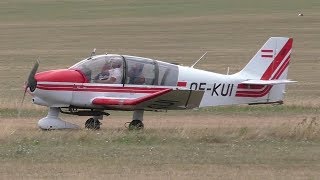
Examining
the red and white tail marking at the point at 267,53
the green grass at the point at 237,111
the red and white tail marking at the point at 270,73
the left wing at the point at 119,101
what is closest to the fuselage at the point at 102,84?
the left wing at the point at 119,101

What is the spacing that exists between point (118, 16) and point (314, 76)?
44.4 metres

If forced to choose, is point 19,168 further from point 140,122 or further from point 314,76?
point 314,76

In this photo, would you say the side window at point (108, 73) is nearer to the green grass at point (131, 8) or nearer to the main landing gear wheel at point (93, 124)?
the main landing gear wheel at point (93, 124)

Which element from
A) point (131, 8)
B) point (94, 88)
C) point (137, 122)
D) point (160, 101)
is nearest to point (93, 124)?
point (94, 88)

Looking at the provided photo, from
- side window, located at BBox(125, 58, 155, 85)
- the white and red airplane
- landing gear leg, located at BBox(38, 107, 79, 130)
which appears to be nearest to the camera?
landing gear leg, located at BBox(38, 107, 79, 130)

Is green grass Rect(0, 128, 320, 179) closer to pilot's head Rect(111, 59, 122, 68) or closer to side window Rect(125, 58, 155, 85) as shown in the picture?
side window Rect(125, 58, 155, 85)

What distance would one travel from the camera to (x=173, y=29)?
231 feet

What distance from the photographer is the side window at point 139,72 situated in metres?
20.9

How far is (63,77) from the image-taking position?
67.8 feet

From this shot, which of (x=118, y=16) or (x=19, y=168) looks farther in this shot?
(x=118, y=16)

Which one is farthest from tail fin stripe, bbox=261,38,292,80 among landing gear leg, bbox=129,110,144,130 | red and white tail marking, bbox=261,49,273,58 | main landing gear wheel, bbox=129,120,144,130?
main landing gear wheel, bbox=129,120,144,130

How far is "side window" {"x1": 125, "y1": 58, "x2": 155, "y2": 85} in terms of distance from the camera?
20.9 metres

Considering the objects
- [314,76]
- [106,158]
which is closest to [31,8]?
[314,76]

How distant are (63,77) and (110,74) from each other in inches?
37.7
